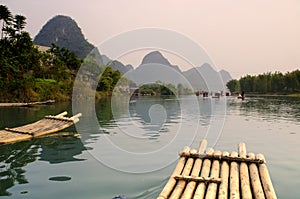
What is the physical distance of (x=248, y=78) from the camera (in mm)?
94625

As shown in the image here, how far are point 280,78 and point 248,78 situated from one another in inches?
663

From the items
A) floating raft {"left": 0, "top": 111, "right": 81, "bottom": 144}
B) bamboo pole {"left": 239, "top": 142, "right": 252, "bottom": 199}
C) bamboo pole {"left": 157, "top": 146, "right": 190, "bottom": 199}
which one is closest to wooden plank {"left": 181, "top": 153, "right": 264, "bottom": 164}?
bamboo pole {"left": 239, "top": 142, "right": 252, "bottom": 199}

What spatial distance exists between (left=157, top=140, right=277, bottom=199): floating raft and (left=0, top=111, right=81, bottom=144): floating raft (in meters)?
7.39

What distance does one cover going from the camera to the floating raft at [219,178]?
16.8ft

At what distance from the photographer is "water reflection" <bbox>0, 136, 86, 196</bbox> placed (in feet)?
22.7

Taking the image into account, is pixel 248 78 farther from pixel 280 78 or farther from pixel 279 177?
pixel 279 177

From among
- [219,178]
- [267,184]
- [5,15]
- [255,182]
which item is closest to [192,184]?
[219,178]

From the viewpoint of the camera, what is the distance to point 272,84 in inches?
3211

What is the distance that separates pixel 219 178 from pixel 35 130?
9947 millimetres

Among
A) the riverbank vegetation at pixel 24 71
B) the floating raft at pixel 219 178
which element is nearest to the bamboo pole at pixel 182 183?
the floating raft at pixel 219 178

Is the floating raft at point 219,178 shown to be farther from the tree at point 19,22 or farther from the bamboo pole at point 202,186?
the tree at point 19,22

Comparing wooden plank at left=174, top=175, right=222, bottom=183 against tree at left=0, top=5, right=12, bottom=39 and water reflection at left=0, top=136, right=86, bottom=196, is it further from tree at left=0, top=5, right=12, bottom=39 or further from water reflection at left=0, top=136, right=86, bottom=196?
tree at left=0, top=5, right=12, bottom=39

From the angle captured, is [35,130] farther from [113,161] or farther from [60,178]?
[60,178]

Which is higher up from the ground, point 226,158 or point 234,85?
point 234,85
